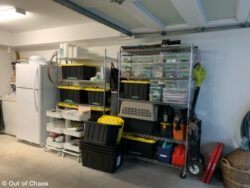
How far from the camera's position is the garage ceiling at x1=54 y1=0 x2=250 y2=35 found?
238cm

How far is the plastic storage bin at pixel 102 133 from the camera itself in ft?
10.2

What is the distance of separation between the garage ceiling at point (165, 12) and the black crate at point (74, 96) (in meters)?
1.44

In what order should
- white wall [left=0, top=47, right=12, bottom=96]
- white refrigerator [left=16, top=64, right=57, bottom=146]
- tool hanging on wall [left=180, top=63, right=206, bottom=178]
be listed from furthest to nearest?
white wall [left=0, top=47, right=12, bottom=96], white refrigerator [left=16, top=64, right=57, bottom=146], tool hanging on wall [left=180, top=63, right=206, bottom=178]

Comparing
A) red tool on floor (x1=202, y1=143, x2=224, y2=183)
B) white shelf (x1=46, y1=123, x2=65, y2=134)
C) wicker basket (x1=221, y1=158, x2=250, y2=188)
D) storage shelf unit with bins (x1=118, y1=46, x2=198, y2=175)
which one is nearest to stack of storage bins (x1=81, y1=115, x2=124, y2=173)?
storage shelf unit with bins (x1=118, y1=46, x2=198, y2=175)

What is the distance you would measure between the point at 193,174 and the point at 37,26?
4284 millimetres

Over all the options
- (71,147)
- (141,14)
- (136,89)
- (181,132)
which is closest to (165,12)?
(141,14)

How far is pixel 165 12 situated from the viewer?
2.78m

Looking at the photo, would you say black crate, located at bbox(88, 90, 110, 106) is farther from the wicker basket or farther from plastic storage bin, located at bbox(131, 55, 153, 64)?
the wicker basket

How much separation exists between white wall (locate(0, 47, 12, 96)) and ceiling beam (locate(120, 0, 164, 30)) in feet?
14.0

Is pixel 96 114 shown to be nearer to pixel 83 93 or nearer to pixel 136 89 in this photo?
pixel 83 93

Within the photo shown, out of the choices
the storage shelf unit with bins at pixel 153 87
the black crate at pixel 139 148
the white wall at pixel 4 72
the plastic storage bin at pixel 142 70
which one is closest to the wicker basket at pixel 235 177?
the storage shelf unit with bins at pixel 153 87

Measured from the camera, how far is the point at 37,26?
4.54 meters

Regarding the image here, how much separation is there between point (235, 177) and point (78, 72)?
3.06 m

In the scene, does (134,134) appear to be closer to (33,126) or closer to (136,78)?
(136,78)
